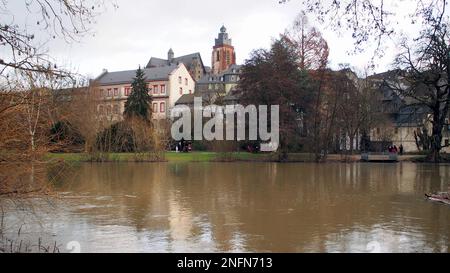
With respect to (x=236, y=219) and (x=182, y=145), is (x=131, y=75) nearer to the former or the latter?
(x=182, y=145)

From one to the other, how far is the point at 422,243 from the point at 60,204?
10699 mm

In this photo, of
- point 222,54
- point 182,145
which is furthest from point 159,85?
point 222,54

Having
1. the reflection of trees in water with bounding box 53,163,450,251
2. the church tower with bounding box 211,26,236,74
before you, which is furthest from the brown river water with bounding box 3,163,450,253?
the church tower with bounding box 211,26,236,74

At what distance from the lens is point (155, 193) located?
60.9 feet

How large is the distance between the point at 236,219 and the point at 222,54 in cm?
12175

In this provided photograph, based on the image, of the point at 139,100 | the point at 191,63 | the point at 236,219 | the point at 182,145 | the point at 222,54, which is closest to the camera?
the point at 236,219

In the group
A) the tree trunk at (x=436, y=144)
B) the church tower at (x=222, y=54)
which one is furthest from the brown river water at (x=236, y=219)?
the church tower at (x=222, y=54)

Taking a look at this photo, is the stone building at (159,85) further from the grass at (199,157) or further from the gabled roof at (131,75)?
the grass at (199,157)

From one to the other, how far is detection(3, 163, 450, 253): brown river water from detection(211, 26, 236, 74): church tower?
113 meters

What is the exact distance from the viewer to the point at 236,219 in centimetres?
1277

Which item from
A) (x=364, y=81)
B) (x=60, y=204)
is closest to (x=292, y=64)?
(x=364, y=81)

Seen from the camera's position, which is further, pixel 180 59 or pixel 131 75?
pixel 180 59

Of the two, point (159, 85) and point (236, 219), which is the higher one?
point (159, 85)

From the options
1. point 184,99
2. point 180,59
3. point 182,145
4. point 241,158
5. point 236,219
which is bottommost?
point 236,219
